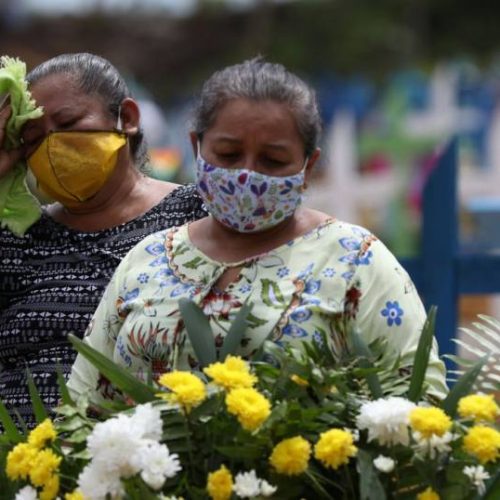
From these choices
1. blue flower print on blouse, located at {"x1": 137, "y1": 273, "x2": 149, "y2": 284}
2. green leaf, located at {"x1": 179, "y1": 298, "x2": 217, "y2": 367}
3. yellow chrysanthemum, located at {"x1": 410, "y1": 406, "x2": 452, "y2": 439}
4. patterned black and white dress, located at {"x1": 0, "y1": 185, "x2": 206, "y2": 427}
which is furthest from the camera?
patterned black and white dress, located at {"x1": 0, "y1": 185, "x2": 206, "y2": 427}

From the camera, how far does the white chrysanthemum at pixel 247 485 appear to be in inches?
95.3

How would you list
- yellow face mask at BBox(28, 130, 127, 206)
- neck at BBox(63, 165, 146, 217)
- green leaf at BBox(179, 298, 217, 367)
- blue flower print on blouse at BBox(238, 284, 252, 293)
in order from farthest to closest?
neck at BBox(63, 165, 146, 217)
yellow face mask at BBox(28, 130, 127, 206)
blue flower print on blouse at BBox(238, 284, 252, 293)
green leaf at BBox(179, 298, 217, 367)

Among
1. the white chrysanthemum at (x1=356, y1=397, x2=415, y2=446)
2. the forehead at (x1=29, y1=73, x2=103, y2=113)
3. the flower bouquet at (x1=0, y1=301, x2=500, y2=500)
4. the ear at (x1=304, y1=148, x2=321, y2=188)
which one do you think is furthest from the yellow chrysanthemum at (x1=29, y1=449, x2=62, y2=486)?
the forehead at (x1=29, y1=73, x2=103, y2=113)

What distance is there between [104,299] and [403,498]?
3.08 ft

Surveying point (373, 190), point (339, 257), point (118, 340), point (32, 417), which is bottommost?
point (373, 190)

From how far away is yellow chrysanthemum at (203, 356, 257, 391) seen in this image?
250cm

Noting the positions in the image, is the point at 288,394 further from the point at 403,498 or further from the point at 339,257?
the point at 339,257

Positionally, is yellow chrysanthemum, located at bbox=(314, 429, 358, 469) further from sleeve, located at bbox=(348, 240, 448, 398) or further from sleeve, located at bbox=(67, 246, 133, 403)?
sleeve, located at bbox=(67, 246, 133, 403)

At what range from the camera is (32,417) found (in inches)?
136

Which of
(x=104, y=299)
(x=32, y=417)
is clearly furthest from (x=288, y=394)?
(x=32, y=417)

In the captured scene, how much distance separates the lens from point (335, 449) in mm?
2428

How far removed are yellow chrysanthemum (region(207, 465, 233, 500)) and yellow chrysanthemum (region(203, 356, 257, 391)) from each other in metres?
0.15

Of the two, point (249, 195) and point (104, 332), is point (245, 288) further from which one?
point (104, 332)

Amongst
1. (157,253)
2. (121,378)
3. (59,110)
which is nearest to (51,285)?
(59,110)
